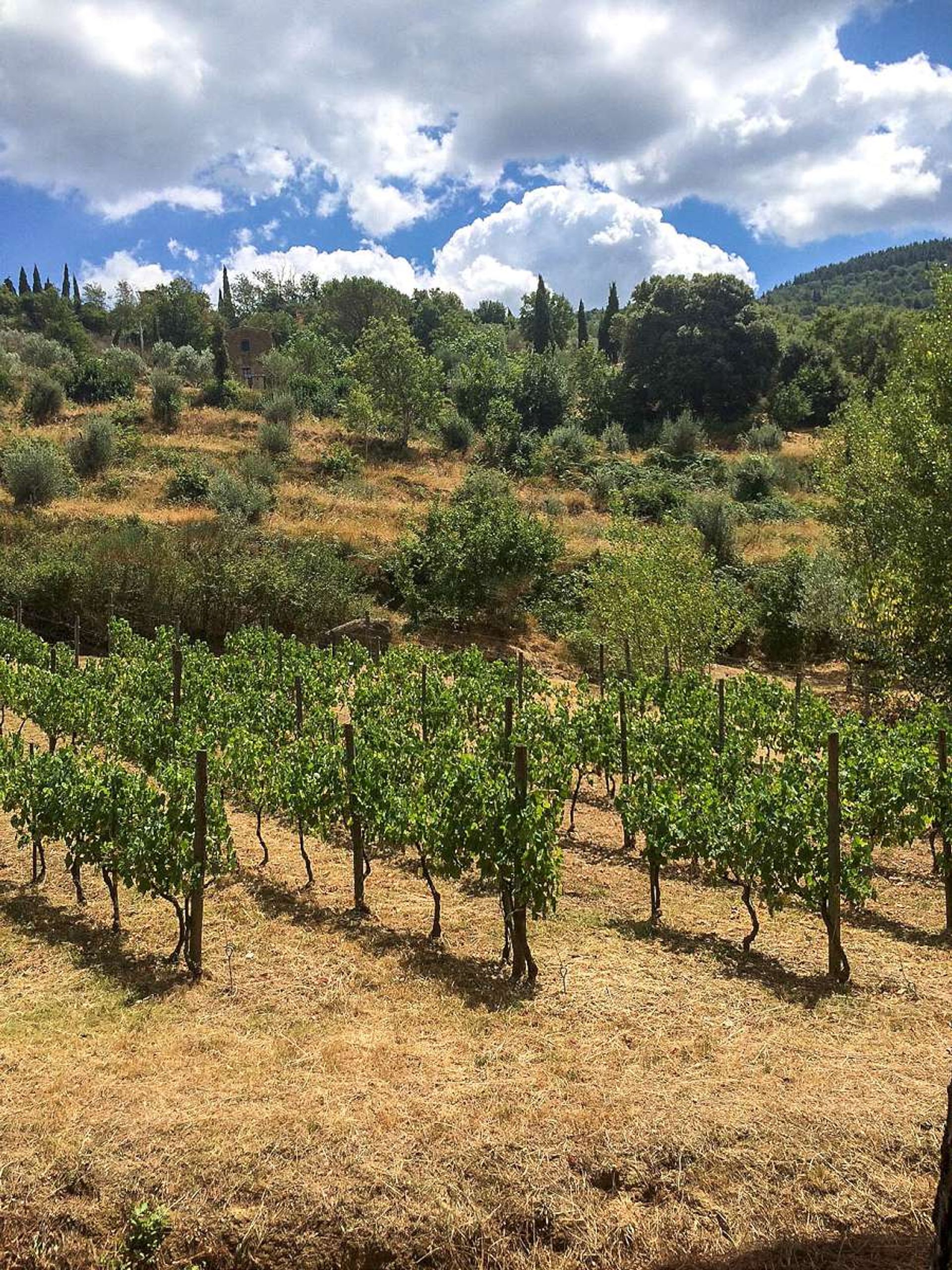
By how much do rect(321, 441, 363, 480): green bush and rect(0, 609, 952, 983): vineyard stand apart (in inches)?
985

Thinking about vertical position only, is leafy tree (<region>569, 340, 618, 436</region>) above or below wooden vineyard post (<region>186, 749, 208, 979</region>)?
above

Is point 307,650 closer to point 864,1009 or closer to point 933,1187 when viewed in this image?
point 864,1009

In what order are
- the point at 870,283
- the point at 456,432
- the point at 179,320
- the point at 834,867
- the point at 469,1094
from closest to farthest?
the point at 469,1094
the point at 834,867
the point at 456,432
the point at 179,320
the point at 870,283

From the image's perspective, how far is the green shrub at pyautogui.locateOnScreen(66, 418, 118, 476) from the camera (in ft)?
114

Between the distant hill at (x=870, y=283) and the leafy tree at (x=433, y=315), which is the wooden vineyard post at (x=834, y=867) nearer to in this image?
the leafy tree at (x=433, y=315)

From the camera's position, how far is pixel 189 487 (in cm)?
3328

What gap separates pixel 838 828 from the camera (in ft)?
22.5

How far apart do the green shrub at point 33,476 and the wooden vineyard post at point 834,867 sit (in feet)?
101

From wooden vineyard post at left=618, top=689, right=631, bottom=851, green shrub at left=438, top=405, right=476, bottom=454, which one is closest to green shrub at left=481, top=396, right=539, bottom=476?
green shrub at left=438, top=405, right=476, bottom=454

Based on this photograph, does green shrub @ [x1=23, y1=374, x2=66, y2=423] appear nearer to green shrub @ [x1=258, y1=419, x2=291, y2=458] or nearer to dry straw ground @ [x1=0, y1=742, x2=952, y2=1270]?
green shrub @ [x1=258, y1=419, x2=291, y2=458]

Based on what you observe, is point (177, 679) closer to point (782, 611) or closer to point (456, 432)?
point (782, 611)

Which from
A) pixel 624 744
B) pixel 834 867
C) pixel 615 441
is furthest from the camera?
pixel 615 441

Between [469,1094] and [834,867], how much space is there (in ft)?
11.8

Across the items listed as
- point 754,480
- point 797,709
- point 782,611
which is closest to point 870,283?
point 754,480
